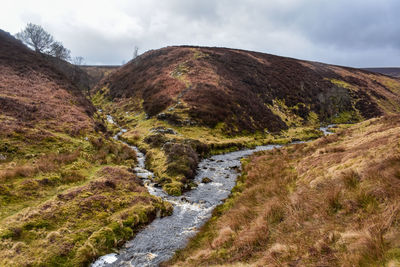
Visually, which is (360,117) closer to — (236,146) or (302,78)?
(302,78)

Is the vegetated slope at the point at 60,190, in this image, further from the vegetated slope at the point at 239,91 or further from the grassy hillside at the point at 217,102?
the vegetated slope at the point at 239,91

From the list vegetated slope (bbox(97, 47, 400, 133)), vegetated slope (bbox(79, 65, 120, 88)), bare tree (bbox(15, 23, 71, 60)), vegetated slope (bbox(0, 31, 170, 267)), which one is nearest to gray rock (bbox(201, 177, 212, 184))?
vegetated slope (bbox(0, 31, 170, 267))

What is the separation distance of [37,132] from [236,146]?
3008 centimetres

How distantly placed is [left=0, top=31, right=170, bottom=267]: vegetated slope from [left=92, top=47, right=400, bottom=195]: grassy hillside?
212 inches

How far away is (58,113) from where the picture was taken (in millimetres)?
34750

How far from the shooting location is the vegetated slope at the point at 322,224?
285 inches

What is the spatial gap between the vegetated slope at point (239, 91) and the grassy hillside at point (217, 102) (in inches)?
9.6

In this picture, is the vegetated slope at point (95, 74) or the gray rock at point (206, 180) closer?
the gray rock at point (206, 180)

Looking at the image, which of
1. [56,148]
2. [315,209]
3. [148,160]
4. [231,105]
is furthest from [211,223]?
[231,105]

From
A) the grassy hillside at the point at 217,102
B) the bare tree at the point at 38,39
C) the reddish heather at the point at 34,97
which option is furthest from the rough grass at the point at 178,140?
the bare tree at the point at 38,39

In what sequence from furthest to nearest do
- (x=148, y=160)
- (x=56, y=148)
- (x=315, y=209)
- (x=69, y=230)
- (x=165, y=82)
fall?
(x=165, y=82), (x=148, y=160), (x=56, y=148), (x=69, y=230), (x=315, y=209)

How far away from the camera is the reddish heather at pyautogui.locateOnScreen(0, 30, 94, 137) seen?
2939cm

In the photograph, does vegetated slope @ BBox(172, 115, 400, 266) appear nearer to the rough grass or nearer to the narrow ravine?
the narrow ravine

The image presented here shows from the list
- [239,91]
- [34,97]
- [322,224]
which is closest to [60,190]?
[322,224]
